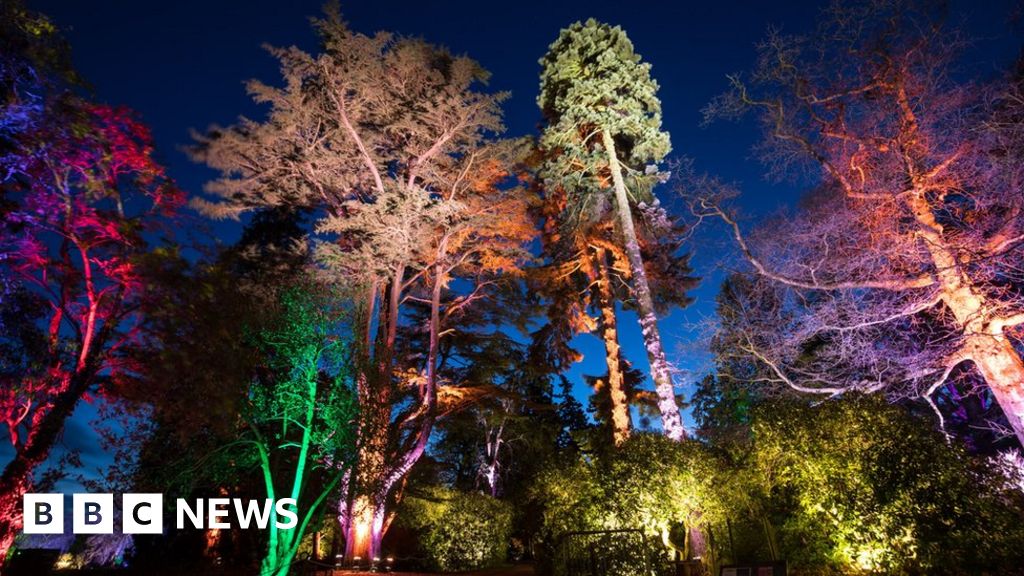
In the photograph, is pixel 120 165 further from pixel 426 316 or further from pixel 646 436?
pixel 646 436

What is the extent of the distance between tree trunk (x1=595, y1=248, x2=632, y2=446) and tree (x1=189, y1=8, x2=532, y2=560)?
302cm

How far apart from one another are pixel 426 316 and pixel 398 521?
843cm

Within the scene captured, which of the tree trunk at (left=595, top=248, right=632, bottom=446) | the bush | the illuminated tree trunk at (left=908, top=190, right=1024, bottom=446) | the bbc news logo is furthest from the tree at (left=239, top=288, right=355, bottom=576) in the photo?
the illuminated tree trunk at (left=908, top=190, right=1024, bottom=446)

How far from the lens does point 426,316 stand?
21578mm

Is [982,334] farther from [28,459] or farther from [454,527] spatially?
[28,459]

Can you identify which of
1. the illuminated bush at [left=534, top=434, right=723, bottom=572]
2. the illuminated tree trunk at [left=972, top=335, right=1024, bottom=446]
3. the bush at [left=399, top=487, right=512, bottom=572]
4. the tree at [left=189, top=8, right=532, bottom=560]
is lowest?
the bush at [left=399, top=487, right=512, bottom=572]

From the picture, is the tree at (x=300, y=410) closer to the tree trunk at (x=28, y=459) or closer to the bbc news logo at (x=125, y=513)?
the bbc news logo at (x=125, y=513)

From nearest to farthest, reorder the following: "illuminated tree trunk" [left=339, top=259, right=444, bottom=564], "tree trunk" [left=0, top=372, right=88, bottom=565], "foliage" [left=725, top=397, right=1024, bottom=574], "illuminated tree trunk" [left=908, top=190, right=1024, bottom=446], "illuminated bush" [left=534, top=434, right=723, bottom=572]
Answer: "foliage" [left=725, top=397, right=1024, bottom=574] → "illuminated bush" [left=534, top=434, right=723, bottom=572] → "illuminated tree trunk" [left=908, top=190, right=1024, bottom=446] → "tree trunk" [left=0, top=372, right=88, bottom=565] → "illuminated tree trunk" [left=339, top=259, right=444, bottom=564]

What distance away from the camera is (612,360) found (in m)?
15.0

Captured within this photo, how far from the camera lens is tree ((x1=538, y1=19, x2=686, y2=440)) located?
14508 mm

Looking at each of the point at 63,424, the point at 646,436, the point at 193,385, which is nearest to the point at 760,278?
the point at 646,436

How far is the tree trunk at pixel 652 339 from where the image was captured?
425 inches

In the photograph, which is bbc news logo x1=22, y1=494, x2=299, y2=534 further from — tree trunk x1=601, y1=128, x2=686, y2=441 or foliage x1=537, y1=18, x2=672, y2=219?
foliage x1=537, y1=18, x2=672, y2=219

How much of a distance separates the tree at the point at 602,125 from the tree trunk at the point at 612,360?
Result: 1.97 metres
